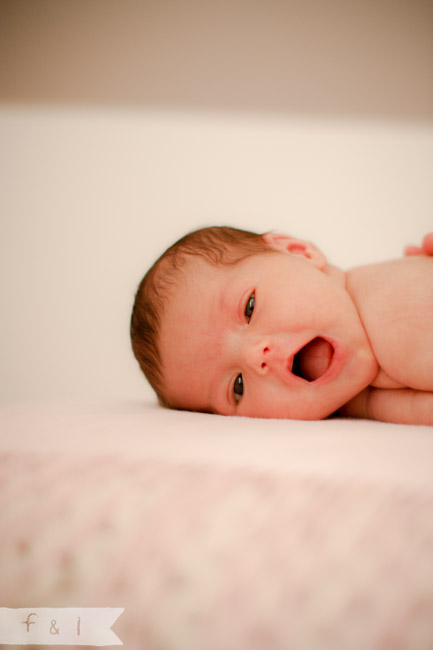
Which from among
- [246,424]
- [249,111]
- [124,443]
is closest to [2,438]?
[124,443]

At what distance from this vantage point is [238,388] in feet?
2.69

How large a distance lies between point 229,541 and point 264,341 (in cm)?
44

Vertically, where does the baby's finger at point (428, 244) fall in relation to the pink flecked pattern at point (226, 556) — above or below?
above

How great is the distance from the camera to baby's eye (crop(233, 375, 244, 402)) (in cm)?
81

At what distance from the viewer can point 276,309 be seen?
753 millimetres

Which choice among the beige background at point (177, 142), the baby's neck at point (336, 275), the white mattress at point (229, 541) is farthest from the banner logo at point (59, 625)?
the beige background at point (177, 142)

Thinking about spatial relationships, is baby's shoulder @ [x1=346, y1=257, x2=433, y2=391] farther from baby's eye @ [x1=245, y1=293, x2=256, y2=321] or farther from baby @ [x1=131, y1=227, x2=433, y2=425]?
baby's eye @ [x1=245, y1=293, x2=256, y2=321]

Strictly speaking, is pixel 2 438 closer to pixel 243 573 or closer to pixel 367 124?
pixel 243 573

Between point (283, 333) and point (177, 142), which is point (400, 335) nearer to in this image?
point (283, 333)

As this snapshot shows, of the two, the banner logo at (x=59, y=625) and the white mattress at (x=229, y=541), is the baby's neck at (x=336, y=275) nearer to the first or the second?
the white mattress at (x=229, y=541)

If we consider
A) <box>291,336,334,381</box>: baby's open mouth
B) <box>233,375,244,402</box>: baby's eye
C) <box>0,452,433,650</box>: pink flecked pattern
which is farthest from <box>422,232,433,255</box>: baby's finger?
<box>0,452,433,650</box>: pink flecked pattern

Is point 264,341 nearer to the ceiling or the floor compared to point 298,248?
nearer to the floor

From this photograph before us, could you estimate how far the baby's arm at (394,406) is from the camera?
69 cm

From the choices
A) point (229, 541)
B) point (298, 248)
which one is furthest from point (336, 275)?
point (229, 541)
